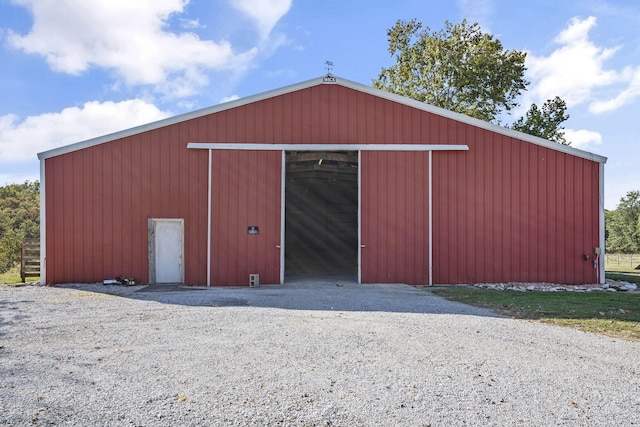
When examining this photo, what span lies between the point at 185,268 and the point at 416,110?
7218 mm

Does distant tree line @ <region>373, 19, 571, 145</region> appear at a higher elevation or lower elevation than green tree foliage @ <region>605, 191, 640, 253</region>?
higher

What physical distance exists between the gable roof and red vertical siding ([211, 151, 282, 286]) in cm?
125

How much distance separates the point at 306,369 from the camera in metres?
4.51

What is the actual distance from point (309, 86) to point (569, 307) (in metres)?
7.84

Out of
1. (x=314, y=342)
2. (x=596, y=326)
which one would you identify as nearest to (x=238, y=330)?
(x=314, y=342)

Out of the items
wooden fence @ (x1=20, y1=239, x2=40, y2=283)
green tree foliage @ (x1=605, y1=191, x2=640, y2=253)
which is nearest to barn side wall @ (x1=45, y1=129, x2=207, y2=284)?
wooden fence @ (x1=20, y1=239, x2=40, y2=283)

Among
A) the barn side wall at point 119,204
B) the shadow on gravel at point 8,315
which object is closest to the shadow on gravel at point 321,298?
the barn side wall at point 119,204

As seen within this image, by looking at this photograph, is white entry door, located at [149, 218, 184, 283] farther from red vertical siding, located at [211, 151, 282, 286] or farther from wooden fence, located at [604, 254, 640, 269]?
wooden fence, located at [604, 254, 640, 269]

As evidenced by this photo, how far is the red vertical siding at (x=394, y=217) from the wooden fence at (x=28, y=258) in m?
8.95

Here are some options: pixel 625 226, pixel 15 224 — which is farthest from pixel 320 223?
pixel 625 226

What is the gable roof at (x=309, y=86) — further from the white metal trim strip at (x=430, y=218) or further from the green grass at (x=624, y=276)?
the green grass at (x=624, y=276)

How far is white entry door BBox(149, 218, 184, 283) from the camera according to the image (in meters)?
12.1

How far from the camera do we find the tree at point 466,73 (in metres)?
26.4

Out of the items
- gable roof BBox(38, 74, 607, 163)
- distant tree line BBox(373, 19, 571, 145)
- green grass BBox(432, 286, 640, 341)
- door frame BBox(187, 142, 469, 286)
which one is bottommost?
green grass BBox(432, 286, 640, 341)
